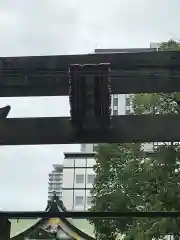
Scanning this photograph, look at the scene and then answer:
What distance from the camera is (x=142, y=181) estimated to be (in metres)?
12.1

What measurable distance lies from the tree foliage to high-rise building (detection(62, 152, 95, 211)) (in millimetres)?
32465

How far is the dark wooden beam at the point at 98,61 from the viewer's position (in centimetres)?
381

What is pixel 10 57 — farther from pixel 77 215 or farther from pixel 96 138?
pixel 77 215

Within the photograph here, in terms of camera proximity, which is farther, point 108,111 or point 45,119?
point 45,119

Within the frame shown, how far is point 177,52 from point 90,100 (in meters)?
0.82

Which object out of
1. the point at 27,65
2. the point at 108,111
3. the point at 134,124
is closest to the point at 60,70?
the point at 27,65

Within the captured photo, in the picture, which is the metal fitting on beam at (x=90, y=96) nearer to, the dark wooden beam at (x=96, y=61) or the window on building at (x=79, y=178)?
the dark wooden beam at (x=96, y=61)

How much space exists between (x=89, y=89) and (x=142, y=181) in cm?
864

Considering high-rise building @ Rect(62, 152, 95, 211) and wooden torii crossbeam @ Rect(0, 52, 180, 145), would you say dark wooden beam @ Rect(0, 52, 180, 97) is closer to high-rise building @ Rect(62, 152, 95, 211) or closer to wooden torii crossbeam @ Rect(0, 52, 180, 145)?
wooden torii crossbeam @ Rect(0, 52, 180, 145)

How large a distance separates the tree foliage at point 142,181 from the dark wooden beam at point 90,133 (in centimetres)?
653

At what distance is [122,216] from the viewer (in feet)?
13.5

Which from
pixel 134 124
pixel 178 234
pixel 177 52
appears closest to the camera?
pixel 177 52

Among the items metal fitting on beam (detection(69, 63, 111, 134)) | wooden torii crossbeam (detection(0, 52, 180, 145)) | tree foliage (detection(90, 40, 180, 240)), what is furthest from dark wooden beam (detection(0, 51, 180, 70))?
tree foliage (detection(90, 40, 180, 240))

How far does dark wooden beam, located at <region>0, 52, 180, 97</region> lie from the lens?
3.81 meters
